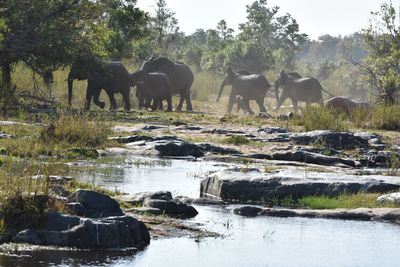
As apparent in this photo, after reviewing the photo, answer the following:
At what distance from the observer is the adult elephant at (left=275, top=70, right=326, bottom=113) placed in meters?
41.6

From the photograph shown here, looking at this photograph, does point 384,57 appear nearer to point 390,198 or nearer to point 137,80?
point 137,80

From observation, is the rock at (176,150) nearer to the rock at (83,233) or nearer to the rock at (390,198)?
the rock at (390,198)

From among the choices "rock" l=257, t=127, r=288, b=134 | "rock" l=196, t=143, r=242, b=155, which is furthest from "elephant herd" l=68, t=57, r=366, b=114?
"rock" l=196, t=143, r=242, b=155

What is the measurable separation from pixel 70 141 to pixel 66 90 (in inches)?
545

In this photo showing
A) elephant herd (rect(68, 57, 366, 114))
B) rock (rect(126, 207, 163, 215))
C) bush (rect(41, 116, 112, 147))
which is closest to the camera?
rock (rect(126, 207, 163, 215))

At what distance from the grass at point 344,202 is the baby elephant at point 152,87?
19.2 metres

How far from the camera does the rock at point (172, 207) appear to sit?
12.1 m

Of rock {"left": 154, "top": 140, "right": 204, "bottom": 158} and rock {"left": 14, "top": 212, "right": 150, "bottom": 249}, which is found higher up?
rock {"left": 154, "top": 140, "right": 204, "bottom": 158}

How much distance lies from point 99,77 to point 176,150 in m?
10.1

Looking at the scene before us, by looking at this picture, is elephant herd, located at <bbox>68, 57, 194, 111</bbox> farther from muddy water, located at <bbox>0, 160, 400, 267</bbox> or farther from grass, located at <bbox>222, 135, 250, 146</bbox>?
muddy water, located at <bbox>0, 160, 400, 267</bbox>

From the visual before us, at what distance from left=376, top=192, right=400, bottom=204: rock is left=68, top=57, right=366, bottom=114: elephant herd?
1518cm

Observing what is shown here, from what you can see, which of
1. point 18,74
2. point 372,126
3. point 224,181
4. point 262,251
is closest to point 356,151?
point 372,126

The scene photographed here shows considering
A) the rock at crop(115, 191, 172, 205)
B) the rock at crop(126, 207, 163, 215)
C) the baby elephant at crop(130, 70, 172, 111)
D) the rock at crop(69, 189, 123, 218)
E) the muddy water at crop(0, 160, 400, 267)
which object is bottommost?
the muddy water at crop(0, 160, 400, 267)

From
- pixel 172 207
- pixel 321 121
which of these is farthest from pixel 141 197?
pixel 321 121
